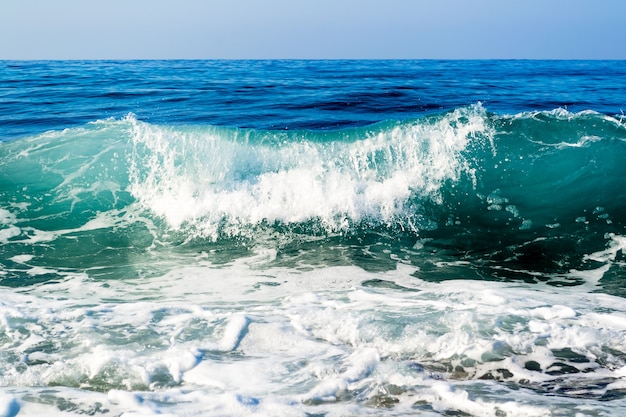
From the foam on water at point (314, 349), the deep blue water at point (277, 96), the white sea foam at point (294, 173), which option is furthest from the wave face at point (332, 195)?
the deep blue water at point (277, 96)

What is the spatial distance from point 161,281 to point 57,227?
2706 millimetres

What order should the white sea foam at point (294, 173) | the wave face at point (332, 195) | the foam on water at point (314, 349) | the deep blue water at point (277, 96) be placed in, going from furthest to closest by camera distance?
the deep blue water at point (277, 96), the white sea foam at point (294, 173), the wave face at point (332, 195), the foam on water at point (314, 349)

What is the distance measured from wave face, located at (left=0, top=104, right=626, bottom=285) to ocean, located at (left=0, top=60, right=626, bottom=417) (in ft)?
0.11

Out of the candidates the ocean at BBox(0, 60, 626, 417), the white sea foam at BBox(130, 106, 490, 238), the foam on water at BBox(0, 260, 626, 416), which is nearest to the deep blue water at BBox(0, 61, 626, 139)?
the ocean at BBox(0, 60, 626, 417)

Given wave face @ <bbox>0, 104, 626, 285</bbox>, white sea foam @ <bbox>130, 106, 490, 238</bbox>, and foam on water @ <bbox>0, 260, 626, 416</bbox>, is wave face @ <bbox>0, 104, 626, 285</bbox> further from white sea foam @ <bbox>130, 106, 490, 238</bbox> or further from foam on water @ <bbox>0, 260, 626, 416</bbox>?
foam on water @ <bbox>0, 260, 626, 416</bbox>

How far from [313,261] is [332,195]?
1498 mm

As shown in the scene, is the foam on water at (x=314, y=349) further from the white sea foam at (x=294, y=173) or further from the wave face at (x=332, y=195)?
the white sea foam at (x=294, y=173)

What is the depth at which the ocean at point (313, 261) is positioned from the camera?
11.0ft

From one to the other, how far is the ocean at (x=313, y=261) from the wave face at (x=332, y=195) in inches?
1.3

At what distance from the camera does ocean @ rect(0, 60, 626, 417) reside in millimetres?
3363

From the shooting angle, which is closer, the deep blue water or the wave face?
the wave face

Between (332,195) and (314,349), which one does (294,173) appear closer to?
(332,195)

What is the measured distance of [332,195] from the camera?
296 inches

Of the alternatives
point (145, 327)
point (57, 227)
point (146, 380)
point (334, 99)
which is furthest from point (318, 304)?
point (334, 99)
